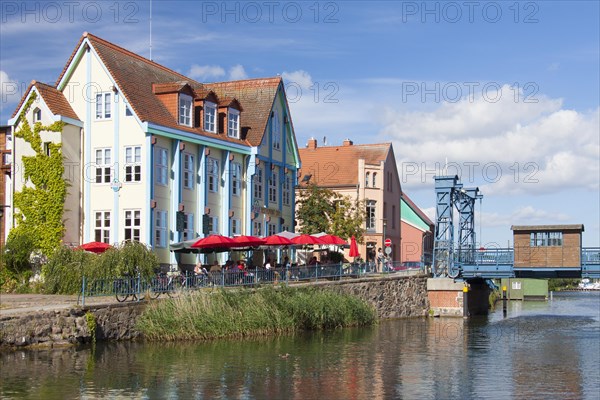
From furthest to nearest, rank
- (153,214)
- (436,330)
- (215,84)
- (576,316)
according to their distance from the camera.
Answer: (576,316)
(215,84)
(436,330)
(153,214)

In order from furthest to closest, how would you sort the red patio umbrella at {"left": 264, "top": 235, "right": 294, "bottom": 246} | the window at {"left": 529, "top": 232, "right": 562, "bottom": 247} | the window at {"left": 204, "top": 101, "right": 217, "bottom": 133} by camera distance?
1. the window at {"left": 529, "top": 232, "right": 562, "bottom": 247}
2. the window at {"left": 204, "top": 101, "right": 217, "bottom": 133}
3. the red patio umbrella at {"left": 264, "top": 235, "right": 294, "bottom": 246}

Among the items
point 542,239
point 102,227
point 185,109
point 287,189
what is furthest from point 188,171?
point 542,239

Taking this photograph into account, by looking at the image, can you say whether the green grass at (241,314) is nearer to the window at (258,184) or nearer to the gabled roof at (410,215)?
the window at (258,184)

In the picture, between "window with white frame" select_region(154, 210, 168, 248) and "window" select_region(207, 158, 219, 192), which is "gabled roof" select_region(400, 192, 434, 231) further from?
"window with white frame" select_region(154, 210, 168, 248)

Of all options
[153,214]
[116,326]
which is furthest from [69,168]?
[116,326]

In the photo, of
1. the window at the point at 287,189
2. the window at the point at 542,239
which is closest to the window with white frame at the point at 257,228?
the window at the point at 287,189

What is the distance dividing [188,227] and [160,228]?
225 cm

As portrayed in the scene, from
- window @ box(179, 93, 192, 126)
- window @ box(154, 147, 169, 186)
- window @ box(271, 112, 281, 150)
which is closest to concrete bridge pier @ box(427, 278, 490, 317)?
window @ box(271, 112, 281, 150)

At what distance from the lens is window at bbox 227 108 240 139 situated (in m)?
46.1

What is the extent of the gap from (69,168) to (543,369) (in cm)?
2316

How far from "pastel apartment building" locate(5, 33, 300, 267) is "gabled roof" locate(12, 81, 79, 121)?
6 cm

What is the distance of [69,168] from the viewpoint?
39.9 meters

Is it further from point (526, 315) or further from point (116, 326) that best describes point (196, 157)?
point (526, 315)

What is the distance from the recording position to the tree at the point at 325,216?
56.4 metres
